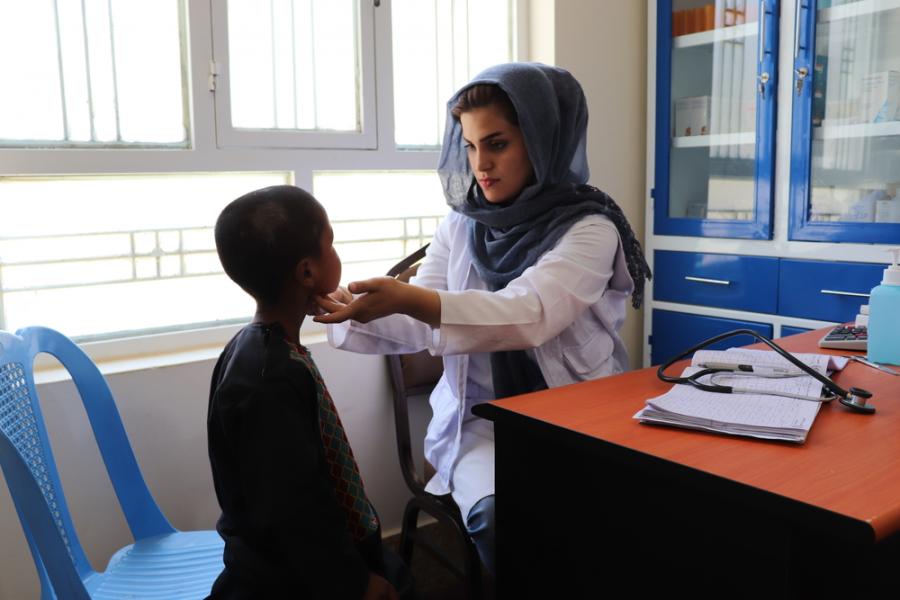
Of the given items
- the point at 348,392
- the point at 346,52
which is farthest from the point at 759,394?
the point at 346,52

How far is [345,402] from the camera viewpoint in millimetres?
2156

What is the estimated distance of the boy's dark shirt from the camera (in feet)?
3.20

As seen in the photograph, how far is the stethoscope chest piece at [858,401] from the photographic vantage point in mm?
1141

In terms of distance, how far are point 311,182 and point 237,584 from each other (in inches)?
54.4

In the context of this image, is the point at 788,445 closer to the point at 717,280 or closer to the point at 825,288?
the point at 825,288

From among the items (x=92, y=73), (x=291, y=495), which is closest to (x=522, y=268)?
(x=291, y=495)

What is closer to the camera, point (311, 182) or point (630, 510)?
point (630, 510)

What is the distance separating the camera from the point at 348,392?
216 cm

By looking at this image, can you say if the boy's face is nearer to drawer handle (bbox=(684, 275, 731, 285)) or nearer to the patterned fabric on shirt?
the patterned fabric on shirt

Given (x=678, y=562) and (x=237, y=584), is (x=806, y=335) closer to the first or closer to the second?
(x=678, y=562)

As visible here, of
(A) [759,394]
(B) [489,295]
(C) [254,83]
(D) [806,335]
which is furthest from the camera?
(C) [254,83]

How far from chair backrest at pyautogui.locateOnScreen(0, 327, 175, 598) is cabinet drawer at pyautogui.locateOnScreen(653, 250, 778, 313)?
194 cm

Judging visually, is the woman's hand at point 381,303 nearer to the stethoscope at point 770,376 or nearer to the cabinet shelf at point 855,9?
the stethoscope at point 770,376

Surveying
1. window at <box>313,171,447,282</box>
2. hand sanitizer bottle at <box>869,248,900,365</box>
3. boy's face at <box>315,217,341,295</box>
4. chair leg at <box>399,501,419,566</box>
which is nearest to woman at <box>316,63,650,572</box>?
chair leg at <box>399,501,419,566</box>
